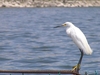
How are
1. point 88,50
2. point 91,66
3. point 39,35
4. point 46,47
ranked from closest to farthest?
point 88,50
point 91,66
point 46,47
point 39,35

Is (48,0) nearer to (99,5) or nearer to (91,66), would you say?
(99,5)

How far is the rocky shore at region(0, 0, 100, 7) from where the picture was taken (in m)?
95.7

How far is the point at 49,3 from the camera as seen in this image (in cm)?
10100

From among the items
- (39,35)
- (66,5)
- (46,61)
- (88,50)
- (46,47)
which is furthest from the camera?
(66,5)

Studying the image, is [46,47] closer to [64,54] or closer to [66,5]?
[64,54]

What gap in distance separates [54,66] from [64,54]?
3.61 metres

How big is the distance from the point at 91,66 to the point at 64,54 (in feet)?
13.4

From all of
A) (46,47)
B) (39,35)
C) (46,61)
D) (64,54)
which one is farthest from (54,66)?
(39,35)

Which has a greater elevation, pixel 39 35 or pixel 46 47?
pixel 39 35

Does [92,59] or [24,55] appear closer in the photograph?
[92,59]

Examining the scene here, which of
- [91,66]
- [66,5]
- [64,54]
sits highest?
[66,5]

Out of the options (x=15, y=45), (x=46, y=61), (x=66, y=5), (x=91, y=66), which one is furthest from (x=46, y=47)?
(x=66, y=5)

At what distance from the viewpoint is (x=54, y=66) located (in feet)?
65.9

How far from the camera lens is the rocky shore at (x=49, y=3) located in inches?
3767
